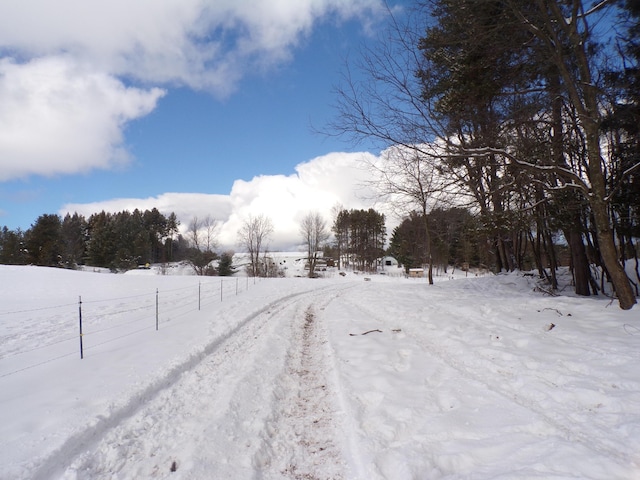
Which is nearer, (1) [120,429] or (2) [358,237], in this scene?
(1) [120,429]

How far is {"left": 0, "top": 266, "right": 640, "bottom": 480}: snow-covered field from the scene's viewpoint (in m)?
2.71

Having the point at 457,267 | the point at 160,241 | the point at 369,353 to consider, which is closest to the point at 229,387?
the point at 369,353

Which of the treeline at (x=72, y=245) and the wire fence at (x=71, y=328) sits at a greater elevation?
the treeline at (x=72, y=245)

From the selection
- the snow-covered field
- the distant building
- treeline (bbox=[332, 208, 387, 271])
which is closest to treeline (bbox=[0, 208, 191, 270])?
treeline (bbox=[332, 208, 387, 271])

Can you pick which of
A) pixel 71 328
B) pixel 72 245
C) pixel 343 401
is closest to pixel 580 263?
pixel 343 401

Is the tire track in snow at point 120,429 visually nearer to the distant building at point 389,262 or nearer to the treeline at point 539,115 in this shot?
the treeline at point 539,115

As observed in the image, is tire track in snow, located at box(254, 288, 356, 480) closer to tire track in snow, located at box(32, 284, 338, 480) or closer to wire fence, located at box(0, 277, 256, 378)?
tire track in snow, located at box(32, 284, 338, 480)

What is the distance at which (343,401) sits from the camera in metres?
3.92

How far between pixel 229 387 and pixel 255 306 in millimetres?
8097

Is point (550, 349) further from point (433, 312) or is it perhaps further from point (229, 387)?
point (229, 387)

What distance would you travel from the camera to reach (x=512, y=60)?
25.3 feet

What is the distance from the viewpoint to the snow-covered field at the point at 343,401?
2711 millimetres

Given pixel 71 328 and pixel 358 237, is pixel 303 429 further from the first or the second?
pixel 358 237

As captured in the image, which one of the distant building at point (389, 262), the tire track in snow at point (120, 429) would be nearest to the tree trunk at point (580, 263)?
the tire track in snow at point (120, 429)
